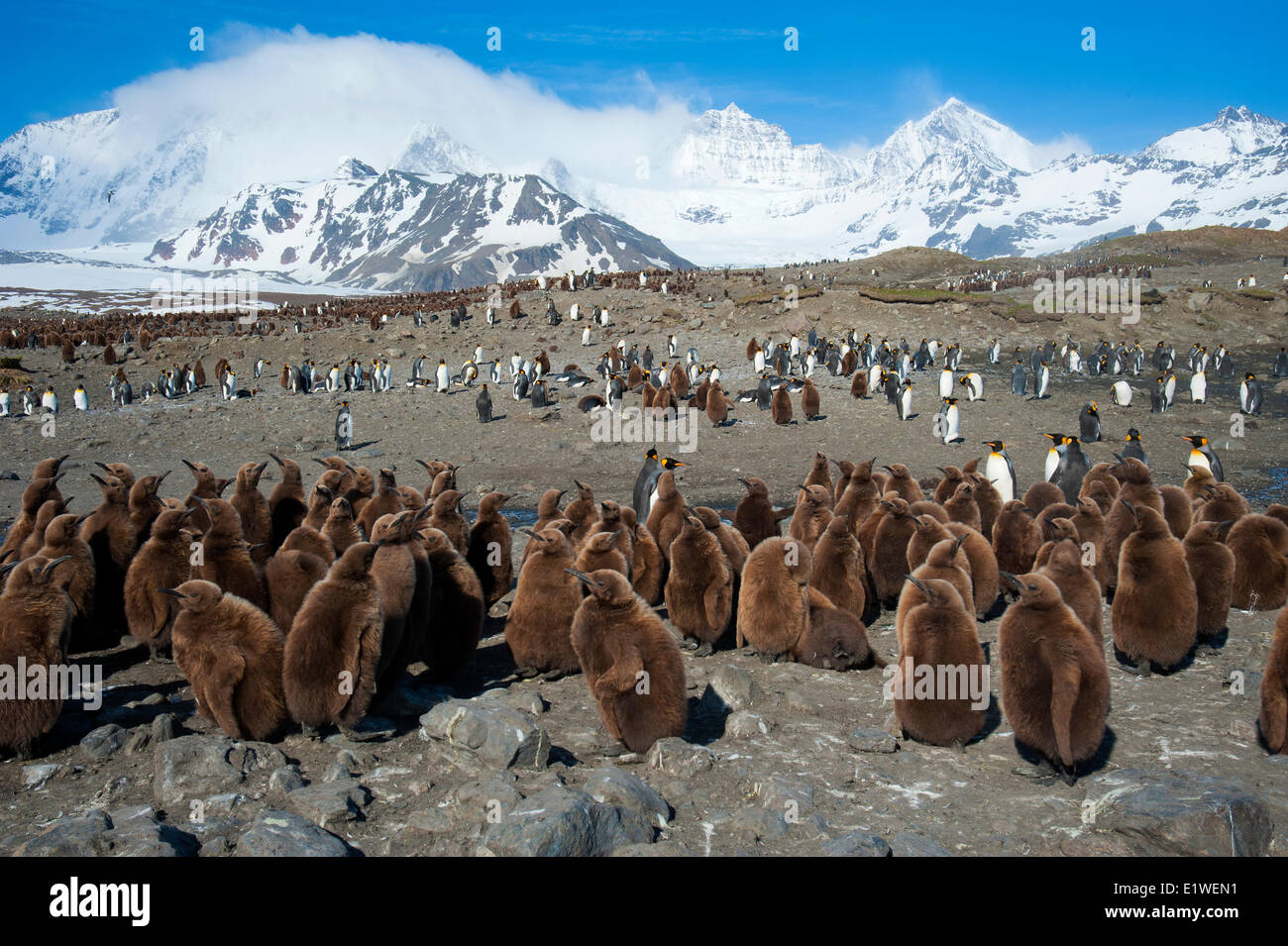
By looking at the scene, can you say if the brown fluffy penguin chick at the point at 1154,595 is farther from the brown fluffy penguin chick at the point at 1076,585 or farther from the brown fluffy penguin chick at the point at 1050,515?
the brown fluffy penguin chick at the point at 1050,515

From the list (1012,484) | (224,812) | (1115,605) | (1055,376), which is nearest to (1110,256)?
(1055,376)

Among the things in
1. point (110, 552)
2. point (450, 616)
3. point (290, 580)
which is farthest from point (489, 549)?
point (110, 552)

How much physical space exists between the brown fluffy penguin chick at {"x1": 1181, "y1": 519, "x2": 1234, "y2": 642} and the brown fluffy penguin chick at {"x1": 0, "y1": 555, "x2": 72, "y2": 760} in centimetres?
656

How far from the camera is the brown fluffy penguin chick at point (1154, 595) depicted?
5250 millimetres

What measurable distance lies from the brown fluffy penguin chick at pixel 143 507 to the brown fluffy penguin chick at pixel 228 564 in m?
1.09

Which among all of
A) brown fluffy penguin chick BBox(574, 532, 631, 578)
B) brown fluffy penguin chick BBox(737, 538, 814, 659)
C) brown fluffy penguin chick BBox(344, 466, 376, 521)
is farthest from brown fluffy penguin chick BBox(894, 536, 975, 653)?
brown fluffy penguin chick BBox(344, 466, 376, 521)

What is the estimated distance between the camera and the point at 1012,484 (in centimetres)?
1028

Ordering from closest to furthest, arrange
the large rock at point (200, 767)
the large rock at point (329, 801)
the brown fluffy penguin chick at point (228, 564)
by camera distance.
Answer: the large rock at point (329, 801)
the large rock at point (200, 767)
the brown fluffy penguin chick at point (228, 564)

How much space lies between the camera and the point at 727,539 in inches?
259

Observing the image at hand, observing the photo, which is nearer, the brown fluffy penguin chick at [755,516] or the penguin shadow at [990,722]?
the penguin shadow at [990,722]

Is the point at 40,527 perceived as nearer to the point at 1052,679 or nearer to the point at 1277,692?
the point at 1052,679

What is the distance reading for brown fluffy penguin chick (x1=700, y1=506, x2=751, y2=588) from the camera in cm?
641

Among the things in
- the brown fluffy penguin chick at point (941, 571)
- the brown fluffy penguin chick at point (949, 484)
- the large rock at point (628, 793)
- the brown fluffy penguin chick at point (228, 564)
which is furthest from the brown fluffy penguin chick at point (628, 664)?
the brown fluffy penguin chick at point (949, 484)

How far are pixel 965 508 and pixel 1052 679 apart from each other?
3619 millimetres
